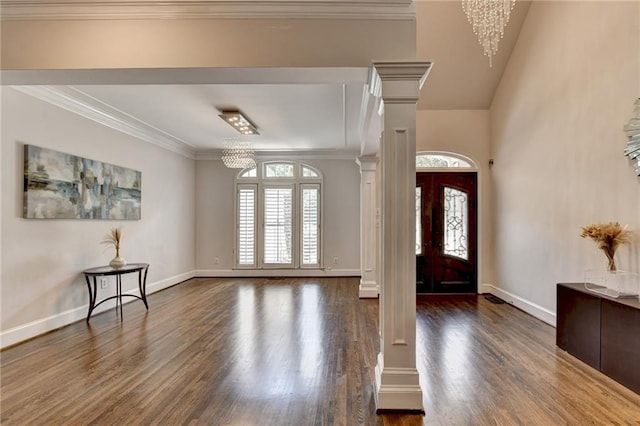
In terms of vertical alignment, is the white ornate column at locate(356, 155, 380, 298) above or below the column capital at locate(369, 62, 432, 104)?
below

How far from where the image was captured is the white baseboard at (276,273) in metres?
7.95

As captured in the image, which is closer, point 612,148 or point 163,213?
point 612,148

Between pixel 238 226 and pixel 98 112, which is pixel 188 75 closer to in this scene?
pixel 98 112

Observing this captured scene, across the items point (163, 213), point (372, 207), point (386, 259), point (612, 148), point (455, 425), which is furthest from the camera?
point (163, 213)

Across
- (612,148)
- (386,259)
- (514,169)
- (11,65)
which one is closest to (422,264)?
(514,169)

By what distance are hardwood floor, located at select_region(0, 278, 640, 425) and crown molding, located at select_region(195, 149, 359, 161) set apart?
4.07 meters

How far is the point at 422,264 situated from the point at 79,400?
5.41 m

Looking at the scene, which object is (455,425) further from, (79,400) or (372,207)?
(372,207)

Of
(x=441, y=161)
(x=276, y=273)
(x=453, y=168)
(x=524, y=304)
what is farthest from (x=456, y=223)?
(x=276, y=273)

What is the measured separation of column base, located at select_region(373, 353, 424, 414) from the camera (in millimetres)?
2398

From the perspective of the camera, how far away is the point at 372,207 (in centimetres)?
618

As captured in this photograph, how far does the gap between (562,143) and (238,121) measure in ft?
14.4

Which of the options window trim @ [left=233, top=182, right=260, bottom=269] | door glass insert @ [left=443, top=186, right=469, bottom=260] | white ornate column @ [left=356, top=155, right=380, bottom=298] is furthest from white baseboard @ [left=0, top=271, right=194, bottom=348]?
door glass insert @ [left=443, top=186, right=469, bottom=260]

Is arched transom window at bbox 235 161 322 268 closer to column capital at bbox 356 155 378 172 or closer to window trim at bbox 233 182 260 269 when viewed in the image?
window trim at bbox 233 182 260 269
